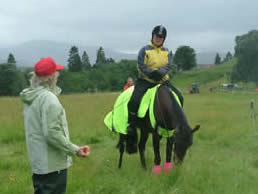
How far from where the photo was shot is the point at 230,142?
350 inches

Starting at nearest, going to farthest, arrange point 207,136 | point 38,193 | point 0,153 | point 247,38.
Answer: point 38,193 → point 0,153 → point 207,136 → point 247,38

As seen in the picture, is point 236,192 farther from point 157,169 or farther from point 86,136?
point 86,136

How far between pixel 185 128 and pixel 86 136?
4.73 meters

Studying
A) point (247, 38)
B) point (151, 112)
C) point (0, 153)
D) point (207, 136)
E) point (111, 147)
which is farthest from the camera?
point (247, 38)

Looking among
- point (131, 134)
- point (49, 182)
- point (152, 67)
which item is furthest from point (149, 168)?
point (49, 182)

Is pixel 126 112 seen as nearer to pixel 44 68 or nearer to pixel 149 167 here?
pixel 149 167

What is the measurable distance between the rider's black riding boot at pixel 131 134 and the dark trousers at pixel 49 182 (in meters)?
2.85

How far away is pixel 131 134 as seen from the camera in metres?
6.22

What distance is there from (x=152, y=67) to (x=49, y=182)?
10.5 feet

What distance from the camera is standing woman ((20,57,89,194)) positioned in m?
3.08

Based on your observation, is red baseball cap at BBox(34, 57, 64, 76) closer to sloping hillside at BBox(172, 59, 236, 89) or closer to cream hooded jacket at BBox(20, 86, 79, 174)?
cream hooded jacket at BBox(20, 86, 79, 174)

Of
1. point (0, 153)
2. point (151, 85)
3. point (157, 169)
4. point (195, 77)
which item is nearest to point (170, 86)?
point (151, 85)

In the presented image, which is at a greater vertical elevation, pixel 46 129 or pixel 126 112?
pixel 46 129

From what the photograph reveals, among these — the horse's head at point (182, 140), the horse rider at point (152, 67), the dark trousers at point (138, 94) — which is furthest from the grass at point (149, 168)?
the horse rider at point (152, 67)
